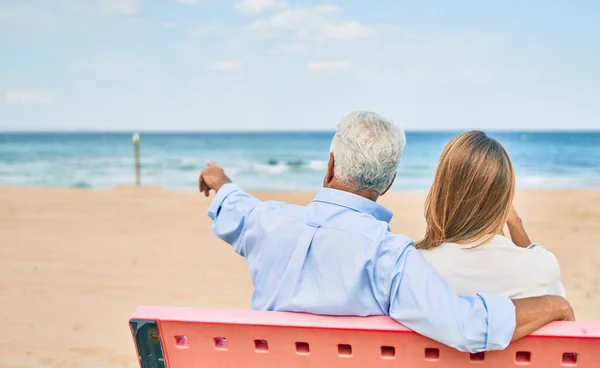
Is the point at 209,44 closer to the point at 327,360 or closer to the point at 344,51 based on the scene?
the point at 344,51

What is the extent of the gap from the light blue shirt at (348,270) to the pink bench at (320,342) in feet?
0.27

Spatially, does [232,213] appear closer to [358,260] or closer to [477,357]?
[358,260]

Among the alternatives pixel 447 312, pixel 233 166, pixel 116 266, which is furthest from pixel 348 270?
pixel 233 166

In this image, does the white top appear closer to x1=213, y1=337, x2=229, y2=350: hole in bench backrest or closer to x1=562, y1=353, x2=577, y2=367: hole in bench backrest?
x1=562, y1=353, x2=577, y2=367: hole in bench backrest

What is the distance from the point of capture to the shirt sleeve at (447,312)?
1.50m

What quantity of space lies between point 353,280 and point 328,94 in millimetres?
68410

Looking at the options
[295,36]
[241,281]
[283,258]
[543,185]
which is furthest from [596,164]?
[295,36]

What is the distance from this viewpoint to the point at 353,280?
168 cm

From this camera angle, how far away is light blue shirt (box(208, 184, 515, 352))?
4.97 feet

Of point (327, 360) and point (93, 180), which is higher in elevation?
point (327, 360)

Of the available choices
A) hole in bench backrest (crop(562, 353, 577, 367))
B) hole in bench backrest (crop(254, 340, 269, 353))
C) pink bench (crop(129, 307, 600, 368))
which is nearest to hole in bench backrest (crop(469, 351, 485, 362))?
pink bench (crop(129, 307, 600, 368))

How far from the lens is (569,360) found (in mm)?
1533

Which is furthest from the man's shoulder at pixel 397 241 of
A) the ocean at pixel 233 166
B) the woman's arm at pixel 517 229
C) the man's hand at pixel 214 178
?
the ocean at pixel 233 166

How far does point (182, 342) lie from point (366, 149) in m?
0.75
